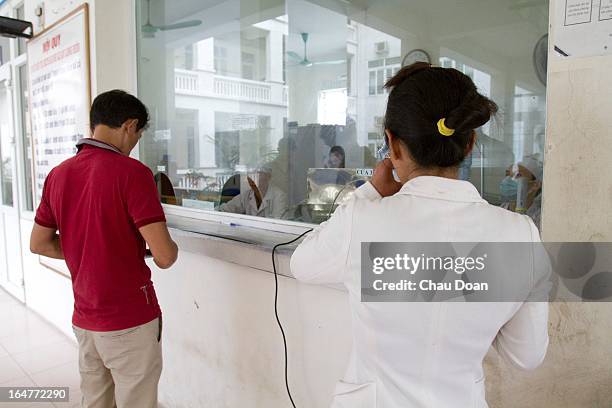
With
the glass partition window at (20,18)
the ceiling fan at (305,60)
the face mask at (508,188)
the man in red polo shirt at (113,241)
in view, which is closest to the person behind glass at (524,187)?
the face mask at (508,188)

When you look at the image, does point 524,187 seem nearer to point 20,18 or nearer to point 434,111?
point 434,111

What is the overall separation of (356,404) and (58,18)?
9.92 ft

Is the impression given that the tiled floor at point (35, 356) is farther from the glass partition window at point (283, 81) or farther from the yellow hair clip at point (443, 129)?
the yellow hair clip at point (443, 129)

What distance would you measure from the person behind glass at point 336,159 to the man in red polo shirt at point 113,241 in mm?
940

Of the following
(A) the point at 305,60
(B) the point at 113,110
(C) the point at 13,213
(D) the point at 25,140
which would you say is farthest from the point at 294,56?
(C) the point at 13,213

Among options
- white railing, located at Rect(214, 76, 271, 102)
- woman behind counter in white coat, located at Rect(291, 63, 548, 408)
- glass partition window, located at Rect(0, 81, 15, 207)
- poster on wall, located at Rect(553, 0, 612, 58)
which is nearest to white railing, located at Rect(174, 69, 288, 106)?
white railing, located at Rect(214, 76, 271, 102)

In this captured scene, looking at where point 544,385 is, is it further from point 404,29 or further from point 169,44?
point 169,44

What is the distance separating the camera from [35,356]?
304 centimetres

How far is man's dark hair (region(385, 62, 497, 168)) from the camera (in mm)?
733

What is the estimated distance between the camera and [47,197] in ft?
5.29

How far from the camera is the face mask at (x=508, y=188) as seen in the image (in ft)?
4.78

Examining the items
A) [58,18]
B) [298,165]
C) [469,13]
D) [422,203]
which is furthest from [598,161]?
[58,18]

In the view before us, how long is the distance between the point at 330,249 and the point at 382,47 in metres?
2.08

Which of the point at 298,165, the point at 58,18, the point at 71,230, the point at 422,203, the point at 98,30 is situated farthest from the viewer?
the point at 58,18
